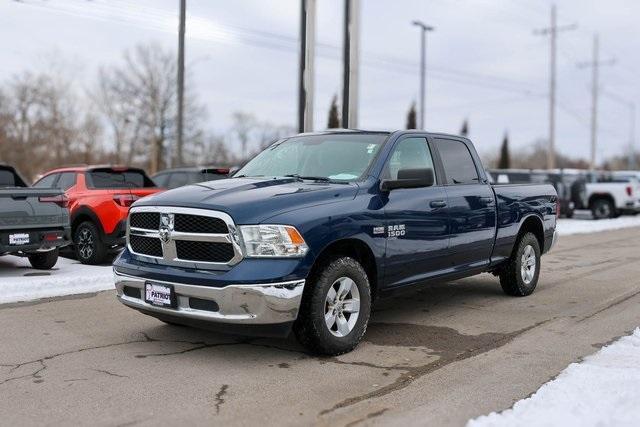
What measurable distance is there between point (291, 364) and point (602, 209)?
79.4 ft

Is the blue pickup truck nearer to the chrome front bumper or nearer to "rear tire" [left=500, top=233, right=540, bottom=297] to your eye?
the chrome front bumper

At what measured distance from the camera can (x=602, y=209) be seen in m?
26.4

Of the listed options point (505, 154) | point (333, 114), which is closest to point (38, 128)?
point (333, 114)

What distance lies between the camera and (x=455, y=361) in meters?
5.29

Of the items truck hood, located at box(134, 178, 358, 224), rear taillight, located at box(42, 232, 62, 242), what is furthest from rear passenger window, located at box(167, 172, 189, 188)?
truck hood, located at box(134, 178, 358, 224)

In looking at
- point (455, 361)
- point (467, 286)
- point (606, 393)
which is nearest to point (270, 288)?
point (455, 361)

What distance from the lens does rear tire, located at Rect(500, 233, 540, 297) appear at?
7973mm

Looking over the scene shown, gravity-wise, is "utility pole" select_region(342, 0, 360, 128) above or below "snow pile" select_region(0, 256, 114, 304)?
above

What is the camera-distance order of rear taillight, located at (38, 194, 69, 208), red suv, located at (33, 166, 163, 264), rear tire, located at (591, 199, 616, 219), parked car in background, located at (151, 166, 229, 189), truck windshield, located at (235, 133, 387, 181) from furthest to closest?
rear tire, located at (591, 199, 616, 219), parked car in background, located at (151, 166, 229, 189), red suv, located at (33, 166, 163, 264), rear taillight, located at (38, 194, 69, 208), truck windshield, located at (235, 133, 387, 181)

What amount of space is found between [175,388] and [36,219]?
19.3 ft

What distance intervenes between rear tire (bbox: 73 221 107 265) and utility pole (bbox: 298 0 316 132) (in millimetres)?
6156

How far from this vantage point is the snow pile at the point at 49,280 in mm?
8090

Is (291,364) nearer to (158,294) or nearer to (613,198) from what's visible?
(158,294)

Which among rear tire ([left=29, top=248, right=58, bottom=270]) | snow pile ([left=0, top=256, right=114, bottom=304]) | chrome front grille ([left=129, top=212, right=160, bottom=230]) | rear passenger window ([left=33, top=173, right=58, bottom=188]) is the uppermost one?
rear passenger window ([left=33, top=173, right=58, bottom=188])
